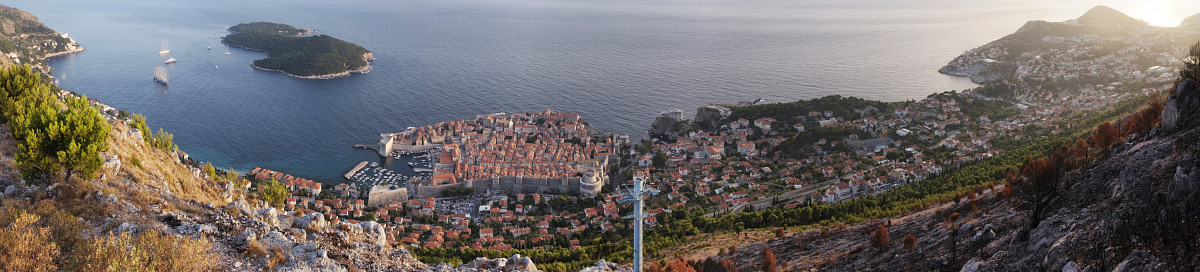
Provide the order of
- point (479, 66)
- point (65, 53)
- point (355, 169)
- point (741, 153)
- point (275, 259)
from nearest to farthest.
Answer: point (275, 259) → point (355, 169) → point (741, 153) → point (479, 66) → point (65, 53)

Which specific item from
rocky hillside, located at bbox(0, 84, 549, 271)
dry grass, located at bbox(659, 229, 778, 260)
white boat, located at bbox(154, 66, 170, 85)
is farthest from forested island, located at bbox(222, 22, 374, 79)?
rocky hillside, located at bbox(0, 84, 549, 271)

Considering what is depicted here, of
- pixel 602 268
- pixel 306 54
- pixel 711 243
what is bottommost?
pixel 711 243

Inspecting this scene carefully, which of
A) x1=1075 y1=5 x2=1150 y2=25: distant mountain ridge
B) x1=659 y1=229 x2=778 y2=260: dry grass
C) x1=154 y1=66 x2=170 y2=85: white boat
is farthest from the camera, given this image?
x1=1075 y1=5 x2=1150 y2=25: distant mountain ridge

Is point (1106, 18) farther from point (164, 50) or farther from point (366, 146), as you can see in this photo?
point (164, 50)

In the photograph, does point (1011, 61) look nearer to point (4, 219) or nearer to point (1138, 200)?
point (1138, 200)

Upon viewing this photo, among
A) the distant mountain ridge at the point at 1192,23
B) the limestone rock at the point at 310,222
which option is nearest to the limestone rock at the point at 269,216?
the limestone rock at the point at 310,222

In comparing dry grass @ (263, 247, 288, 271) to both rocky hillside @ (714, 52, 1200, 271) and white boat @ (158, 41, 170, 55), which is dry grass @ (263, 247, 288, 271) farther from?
white boat @ (158, 41, 170, 55)

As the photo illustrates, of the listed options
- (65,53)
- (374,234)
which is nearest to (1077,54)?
(374,234)
